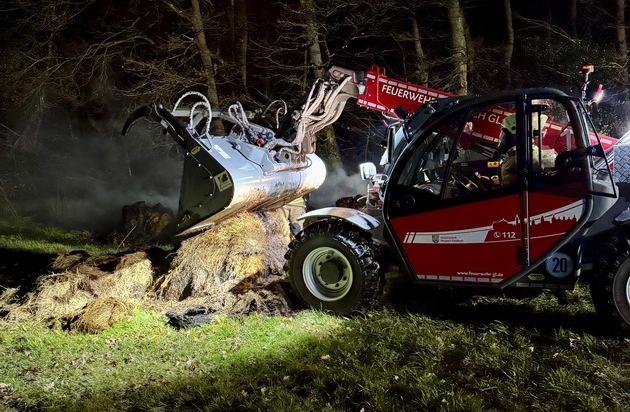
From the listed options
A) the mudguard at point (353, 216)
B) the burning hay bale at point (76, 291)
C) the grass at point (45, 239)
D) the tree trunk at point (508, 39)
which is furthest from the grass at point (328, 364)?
the tree trunk at point (508, 39)

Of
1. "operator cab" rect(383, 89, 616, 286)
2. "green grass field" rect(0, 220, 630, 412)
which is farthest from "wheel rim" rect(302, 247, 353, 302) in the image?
"operator cab" rect(383, 89, 616, 286)

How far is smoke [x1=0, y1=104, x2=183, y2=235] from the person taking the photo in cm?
1627

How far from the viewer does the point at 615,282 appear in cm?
473

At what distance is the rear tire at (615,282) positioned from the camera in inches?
185

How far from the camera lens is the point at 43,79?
1501 cm

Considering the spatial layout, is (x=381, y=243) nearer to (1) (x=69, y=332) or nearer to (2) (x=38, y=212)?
(1) (x=69, y=332)

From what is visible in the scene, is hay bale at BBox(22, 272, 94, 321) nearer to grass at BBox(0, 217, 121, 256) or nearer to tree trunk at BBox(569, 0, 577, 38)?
grass at BBox(0, 217, 121, 256)

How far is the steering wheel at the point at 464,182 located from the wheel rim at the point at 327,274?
1.40 m

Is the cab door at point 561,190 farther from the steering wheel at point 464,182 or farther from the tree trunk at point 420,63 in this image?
the tree trunk at point 420,63

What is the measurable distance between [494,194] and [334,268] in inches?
74.3

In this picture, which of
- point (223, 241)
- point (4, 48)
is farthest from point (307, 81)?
point (223, 241)

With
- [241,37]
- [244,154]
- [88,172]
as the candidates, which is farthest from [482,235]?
[88,172]

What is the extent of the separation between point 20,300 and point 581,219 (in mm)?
6127

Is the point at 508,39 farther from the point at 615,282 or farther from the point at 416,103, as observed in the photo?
the point at 615,282
